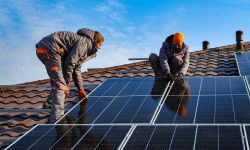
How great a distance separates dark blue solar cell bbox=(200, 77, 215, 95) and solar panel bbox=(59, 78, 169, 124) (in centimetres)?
76

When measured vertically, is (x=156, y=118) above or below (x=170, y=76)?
below

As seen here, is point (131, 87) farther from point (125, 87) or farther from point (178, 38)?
point (178, 38)

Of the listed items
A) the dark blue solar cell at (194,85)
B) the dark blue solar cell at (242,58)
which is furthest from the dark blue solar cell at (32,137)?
the dark blue solar cell at (242,58)

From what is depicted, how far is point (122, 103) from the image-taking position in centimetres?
837

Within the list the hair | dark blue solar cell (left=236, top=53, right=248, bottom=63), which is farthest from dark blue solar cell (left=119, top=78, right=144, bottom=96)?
dark blue solar cell (left=236, top=53, right=248, bottom=63)

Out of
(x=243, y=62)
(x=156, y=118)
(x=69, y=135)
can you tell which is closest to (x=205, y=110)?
(x=156, y=118)

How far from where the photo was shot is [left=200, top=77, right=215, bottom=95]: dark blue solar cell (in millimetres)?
8453

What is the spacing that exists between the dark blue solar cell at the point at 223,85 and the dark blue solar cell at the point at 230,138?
7.03 ft

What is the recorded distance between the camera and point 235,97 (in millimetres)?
7895

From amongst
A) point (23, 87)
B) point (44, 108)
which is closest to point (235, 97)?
point (44, 108)

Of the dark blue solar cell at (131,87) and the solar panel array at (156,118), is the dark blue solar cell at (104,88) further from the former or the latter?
the dark blue solar cell at (131,87)

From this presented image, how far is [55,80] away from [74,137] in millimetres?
1751

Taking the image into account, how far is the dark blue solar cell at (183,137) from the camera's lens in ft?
19.1

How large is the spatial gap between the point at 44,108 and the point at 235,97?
152 inches
